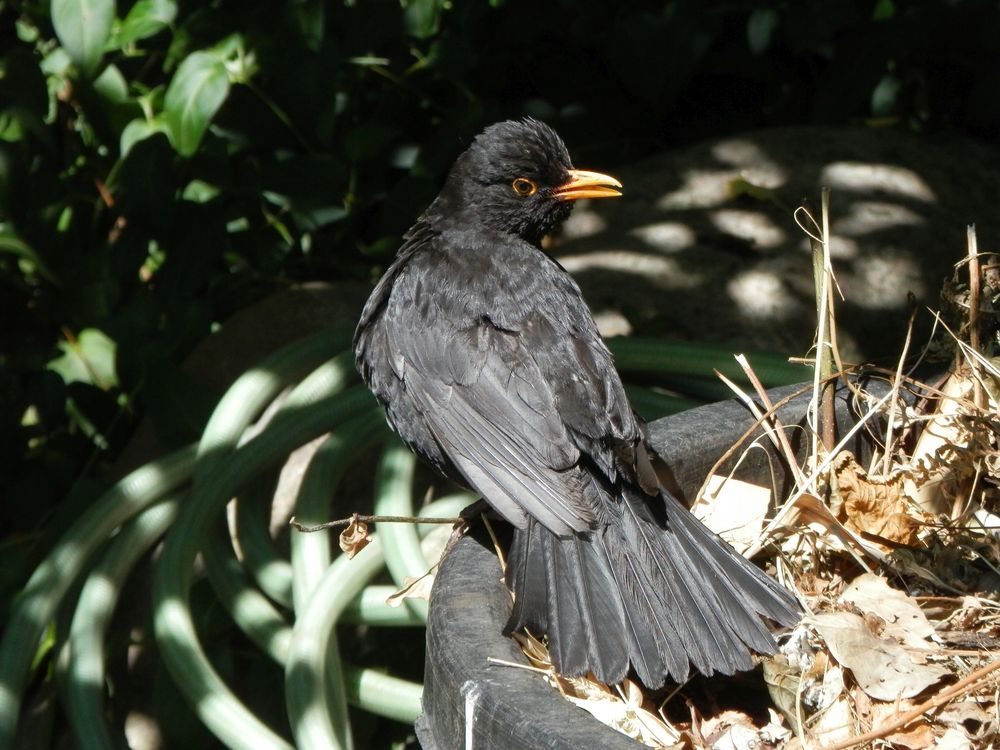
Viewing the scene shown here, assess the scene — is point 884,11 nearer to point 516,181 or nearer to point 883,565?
point 516,181

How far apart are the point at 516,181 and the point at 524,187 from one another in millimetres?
32

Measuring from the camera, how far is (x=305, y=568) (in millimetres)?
3742

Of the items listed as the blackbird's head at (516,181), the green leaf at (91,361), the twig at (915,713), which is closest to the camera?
the twig at (915,713)

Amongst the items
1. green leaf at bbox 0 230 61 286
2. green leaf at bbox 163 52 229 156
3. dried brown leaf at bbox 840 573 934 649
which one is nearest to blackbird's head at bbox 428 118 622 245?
green leaf at bbox 163 52 229 156

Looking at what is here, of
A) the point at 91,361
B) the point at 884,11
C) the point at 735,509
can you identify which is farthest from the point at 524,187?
the point at 884,11

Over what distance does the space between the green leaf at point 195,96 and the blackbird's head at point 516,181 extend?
1.42 metres

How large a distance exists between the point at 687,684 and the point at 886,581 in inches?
16.7

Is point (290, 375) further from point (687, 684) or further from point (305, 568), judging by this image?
point (687, 684)

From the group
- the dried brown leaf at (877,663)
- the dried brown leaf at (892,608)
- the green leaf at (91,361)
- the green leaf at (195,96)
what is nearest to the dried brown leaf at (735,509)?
the dried brown leaf at (892,608)

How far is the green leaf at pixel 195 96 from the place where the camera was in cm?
477

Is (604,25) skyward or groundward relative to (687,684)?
skyward

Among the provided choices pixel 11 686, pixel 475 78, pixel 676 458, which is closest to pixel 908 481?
pixel 676 458

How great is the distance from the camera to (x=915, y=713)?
1.81m

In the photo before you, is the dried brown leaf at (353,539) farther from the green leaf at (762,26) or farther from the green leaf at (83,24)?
the green leaf at (762,26)
